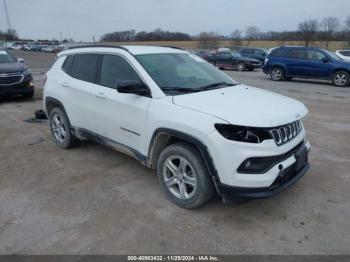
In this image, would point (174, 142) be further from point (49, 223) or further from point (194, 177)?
point (49, 223)

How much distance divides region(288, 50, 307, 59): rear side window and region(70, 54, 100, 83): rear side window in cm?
1319

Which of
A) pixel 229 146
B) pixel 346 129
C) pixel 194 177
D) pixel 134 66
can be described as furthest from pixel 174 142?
pixel 346 129

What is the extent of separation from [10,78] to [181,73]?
7732 millimetres

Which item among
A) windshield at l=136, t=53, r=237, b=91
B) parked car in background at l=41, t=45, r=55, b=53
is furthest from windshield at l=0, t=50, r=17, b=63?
parked car in background at l=41, t=45, r=55, b=53

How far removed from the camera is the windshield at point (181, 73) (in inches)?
157

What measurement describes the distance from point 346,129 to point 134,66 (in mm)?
5324

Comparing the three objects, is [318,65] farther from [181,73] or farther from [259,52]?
[181,73]

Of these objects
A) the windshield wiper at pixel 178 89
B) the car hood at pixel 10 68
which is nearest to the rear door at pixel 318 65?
the car hood at pixel 10 68

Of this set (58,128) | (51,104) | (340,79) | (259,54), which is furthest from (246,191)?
(259,54)

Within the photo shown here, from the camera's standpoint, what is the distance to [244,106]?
3.43 metres

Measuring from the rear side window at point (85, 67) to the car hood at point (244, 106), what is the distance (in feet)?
5.70

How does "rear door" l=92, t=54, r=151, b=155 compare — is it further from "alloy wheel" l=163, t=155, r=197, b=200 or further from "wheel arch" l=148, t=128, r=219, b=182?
"alloy wheel" l=163, t=155, r=197, b=200

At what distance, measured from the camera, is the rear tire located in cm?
1655

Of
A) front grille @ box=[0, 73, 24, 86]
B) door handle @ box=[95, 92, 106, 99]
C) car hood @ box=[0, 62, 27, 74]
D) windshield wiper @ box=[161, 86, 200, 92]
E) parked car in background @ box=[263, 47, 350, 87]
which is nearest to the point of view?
windshield wiper @ box=[161, 86, 200, 92]
